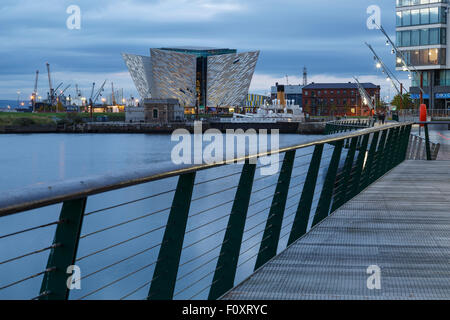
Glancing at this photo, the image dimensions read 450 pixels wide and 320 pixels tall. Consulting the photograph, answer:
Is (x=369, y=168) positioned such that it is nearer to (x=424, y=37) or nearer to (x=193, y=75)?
(x=424, y=37)

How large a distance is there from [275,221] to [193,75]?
147 m

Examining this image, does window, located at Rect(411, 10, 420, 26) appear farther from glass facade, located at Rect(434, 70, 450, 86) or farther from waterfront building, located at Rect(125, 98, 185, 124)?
waterfront building, located at Rect(125, 98, 185, 124)

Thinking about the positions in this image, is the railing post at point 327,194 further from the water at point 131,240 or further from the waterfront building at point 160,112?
the waterfront building at point 160,112

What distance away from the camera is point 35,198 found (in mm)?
1820

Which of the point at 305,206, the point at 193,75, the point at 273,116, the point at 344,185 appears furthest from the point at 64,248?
the point at 193,75

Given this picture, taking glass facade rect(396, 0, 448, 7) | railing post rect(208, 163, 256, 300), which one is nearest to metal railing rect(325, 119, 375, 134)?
railing post rect(208, 163, 256, 300)

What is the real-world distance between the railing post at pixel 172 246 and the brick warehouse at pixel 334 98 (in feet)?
522

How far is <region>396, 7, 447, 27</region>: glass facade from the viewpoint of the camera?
67500 mm

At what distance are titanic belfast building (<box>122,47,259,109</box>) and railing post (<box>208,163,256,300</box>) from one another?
142323mm

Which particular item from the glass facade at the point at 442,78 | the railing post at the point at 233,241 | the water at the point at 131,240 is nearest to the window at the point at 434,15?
the glass facade at the point at 442,78

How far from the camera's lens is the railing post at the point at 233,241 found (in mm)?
4014

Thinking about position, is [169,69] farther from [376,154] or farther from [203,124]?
[376,154]

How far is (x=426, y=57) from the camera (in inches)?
2702

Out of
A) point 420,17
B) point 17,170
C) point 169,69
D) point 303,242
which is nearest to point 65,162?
point 17,170
